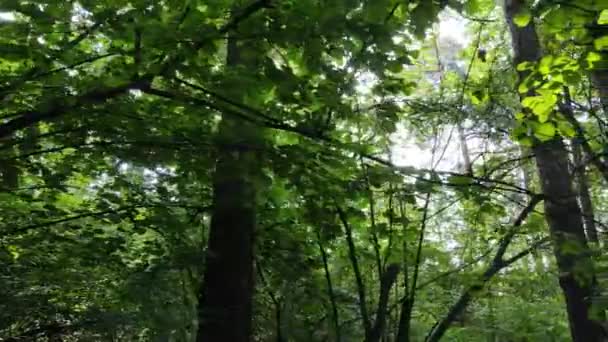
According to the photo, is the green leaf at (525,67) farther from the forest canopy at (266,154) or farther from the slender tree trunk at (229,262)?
the slender tree trunk at (229,262)

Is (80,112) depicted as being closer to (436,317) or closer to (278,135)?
(278,135)

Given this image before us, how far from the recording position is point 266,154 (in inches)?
116

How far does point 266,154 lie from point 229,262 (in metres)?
1.28

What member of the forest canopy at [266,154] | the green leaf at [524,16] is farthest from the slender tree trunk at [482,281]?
Answer: the green leaf at [524,16]

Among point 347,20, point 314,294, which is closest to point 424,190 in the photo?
point 347,20

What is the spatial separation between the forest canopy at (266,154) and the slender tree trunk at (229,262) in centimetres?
2

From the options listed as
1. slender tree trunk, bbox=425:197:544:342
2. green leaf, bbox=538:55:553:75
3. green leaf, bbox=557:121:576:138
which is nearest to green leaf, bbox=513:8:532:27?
green leaf, bbox=538:55:553:75

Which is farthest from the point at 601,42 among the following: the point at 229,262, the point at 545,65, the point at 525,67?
the point at 229,262

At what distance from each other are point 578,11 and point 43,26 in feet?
7.46

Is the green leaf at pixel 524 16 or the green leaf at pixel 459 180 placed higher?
the green leaf at pixel 524 16

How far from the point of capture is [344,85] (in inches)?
116

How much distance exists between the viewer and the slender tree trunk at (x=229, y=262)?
3.49m

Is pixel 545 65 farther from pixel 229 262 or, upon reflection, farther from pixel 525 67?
pixel 229 262

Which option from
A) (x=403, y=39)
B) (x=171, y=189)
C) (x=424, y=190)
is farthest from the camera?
(x=171, y=189)
